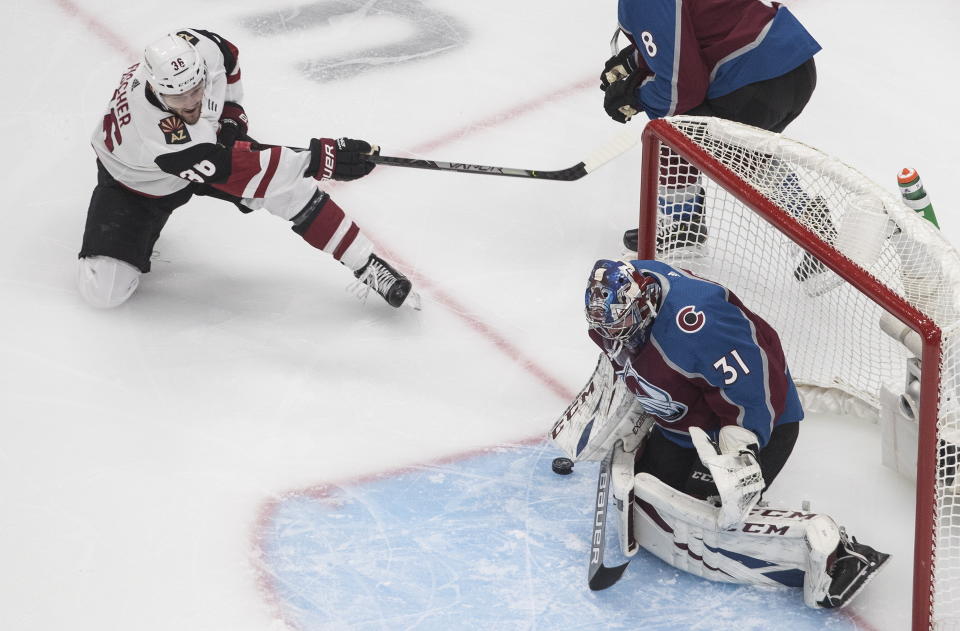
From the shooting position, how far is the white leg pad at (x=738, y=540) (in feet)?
8.57

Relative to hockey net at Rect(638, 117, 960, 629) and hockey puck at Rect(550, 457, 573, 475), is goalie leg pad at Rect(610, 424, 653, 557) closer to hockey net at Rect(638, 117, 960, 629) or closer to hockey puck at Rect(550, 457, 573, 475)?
hockey puck at Rect(550, 457, 573, 475)

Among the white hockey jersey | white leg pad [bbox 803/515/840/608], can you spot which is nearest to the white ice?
white leg pad [bbox 803/515/840/608]

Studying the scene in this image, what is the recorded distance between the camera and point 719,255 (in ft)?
10.7

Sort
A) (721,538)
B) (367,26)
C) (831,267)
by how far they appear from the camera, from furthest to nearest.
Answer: (367,26), (721,538), (831,267)

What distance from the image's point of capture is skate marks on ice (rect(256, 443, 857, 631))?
2.69m

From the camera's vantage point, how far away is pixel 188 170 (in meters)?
3.30

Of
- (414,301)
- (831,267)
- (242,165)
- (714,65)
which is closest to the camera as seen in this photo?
(831,267)

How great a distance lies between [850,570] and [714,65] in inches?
54.3

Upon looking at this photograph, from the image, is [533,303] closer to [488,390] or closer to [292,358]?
[488,390]

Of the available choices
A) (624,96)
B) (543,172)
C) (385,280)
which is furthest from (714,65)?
(385,280)

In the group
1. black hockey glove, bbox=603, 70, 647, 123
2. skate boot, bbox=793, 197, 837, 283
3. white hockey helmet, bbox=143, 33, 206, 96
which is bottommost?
white hockey helmet, bbox=143, 33, 206, 96

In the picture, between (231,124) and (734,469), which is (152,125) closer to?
(231,124)

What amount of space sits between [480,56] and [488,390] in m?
1.74

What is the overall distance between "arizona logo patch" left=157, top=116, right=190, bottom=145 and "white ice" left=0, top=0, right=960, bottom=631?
505 millimetres
